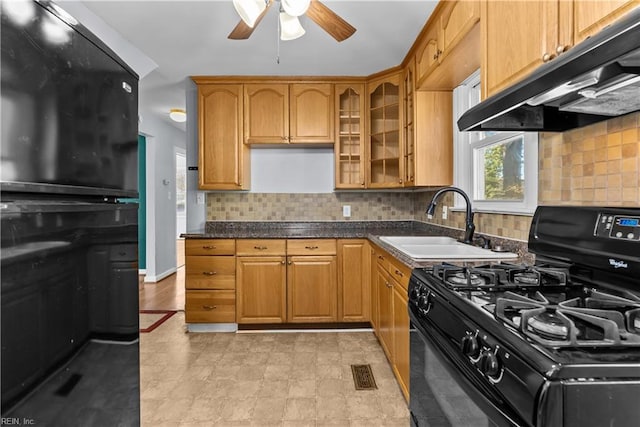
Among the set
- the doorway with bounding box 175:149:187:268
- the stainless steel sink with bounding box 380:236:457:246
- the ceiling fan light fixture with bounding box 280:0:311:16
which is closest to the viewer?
the ceiling fan light fixture with bounding box 280:0:311:16

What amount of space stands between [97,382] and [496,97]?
143 centimetres

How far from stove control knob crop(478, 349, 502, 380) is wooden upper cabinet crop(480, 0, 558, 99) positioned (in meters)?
1.01

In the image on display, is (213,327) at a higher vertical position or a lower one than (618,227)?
lower

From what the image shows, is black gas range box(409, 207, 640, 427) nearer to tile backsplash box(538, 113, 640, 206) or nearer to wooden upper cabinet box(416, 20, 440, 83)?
tile backsplash box(538, 113, 640, 206)

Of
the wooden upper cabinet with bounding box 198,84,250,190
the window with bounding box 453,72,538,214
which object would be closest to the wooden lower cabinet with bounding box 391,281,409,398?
the window with bounding box 453,72,538,214

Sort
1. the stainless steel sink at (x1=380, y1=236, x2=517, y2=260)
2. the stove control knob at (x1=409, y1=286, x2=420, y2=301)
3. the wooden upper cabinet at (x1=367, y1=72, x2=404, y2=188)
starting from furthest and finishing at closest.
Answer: the wooden upper cabinet at (x1=367, y1=72, x2=404, y2=188)
the stainless steel sink at (x1=380, y1=236, x2=517, y2=260)
the stove control knob at (x1=409, y1=286, x2=420, y2=301)

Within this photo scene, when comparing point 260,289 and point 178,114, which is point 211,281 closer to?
point 260,289

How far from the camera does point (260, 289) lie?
3250mm

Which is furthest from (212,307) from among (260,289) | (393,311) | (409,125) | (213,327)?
(409,125)

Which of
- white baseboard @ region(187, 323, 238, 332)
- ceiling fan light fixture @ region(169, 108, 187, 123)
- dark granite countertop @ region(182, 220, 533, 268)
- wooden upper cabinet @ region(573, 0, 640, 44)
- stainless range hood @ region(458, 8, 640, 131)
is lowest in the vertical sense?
white baseboard @ region(187, 323, 238, 332)

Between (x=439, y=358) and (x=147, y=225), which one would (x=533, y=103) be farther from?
(x=147, y=225)

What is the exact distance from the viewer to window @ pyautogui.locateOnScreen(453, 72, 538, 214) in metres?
1.86

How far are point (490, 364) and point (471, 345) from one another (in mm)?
105

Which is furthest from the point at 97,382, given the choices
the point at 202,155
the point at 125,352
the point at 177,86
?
the point at 177,86
